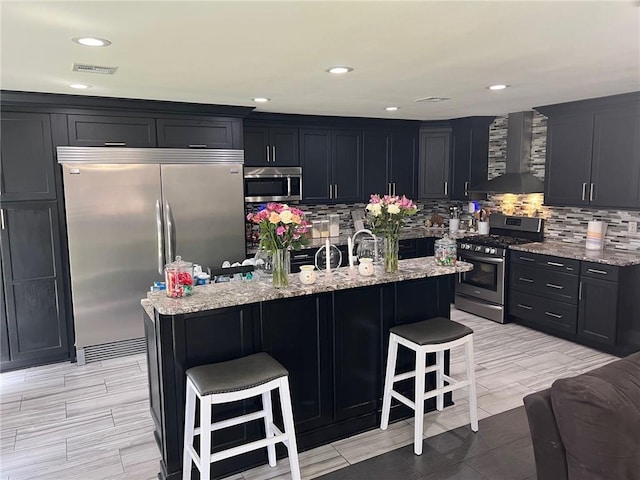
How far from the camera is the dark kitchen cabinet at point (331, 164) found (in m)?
5.70

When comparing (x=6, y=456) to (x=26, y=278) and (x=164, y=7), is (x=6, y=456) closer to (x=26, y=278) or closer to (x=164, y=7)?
(x=26, y=278)

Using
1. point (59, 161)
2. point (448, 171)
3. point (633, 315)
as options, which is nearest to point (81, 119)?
point (59, 161)

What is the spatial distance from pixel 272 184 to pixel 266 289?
2819 millimetres

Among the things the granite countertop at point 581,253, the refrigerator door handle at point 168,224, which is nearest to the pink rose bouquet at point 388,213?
the refrigerator door handle at point 168,224

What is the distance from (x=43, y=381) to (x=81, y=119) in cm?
231

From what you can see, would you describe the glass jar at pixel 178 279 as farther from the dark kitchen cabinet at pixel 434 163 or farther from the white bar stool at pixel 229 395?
the dark kitchen cabinet at pixel 434 163

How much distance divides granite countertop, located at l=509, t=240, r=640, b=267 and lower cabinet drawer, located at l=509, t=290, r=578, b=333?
0.49 metres

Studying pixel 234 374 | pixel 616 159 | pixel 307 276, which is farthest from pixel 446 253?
pixel 616 159

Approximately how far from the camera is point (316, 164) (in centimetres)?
577

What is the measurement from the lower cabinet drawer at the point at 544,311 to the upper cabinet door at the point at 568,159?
106cm

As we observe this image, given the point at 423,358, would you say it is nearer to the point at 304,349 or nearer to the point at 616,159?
the point at 304,349

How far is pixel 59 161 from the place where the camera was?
162 inches

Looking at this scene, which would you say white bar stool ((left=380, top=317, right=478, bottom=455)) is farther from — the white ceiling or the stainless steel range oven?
the stainless steel range oven

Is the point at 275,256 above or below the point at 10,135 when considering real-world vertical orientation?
below
